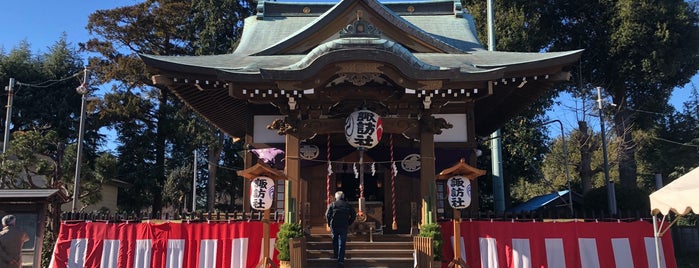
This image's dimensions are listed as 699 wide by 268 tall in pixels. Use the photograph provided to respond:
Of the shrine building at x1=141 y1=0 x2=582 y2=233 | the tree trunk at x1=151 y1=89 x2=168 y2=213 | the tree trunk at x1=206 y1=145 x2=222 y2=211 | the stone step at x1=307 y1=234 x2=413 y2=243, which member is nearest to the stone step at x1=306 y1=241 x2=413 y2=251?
the stone step at x1=307 y1=234 x2=413 y2=243

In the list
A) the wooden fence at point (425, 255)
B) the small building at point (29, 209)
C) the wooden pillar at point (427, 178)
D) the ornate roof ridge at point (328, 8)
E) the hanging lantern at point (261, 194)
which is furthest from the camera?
the ornate roof ridge at point (328, 8)

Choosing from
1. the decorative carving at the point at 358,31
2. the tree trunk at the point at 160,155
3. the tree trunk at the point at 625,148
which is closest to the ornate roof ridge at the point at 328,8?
the decorative carving at the point at 358,31

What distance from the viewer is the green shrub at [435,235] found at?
8.21 meters

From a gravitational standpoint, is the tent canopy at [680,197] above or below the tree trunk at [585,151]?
below

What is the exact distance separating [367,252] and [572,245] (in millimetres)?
3617

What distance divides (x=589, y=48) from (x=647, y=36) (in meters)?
2.53

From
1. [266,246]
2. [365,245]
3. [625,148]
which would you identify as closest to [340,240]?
[365,245]

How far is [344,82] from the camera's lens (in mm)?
9508

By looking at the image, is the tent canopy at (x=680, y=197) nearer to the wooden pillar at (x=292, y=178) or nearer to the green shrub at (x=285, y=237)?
the green shrub at (x=285, y=237)

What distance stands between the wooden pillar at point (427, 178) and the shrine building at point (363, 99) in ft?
0.06

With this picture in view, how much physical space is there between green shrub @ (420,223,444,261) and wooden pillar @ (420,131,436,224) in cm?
25

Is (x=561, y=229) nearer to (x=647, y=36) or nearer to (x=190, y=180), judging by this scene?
(x=647, y=36)

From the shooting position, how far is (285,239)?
8.23 metres

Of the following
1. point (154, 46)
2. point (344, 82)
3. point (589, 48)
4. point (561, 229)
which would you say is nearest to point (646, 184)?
point (589, 48)
